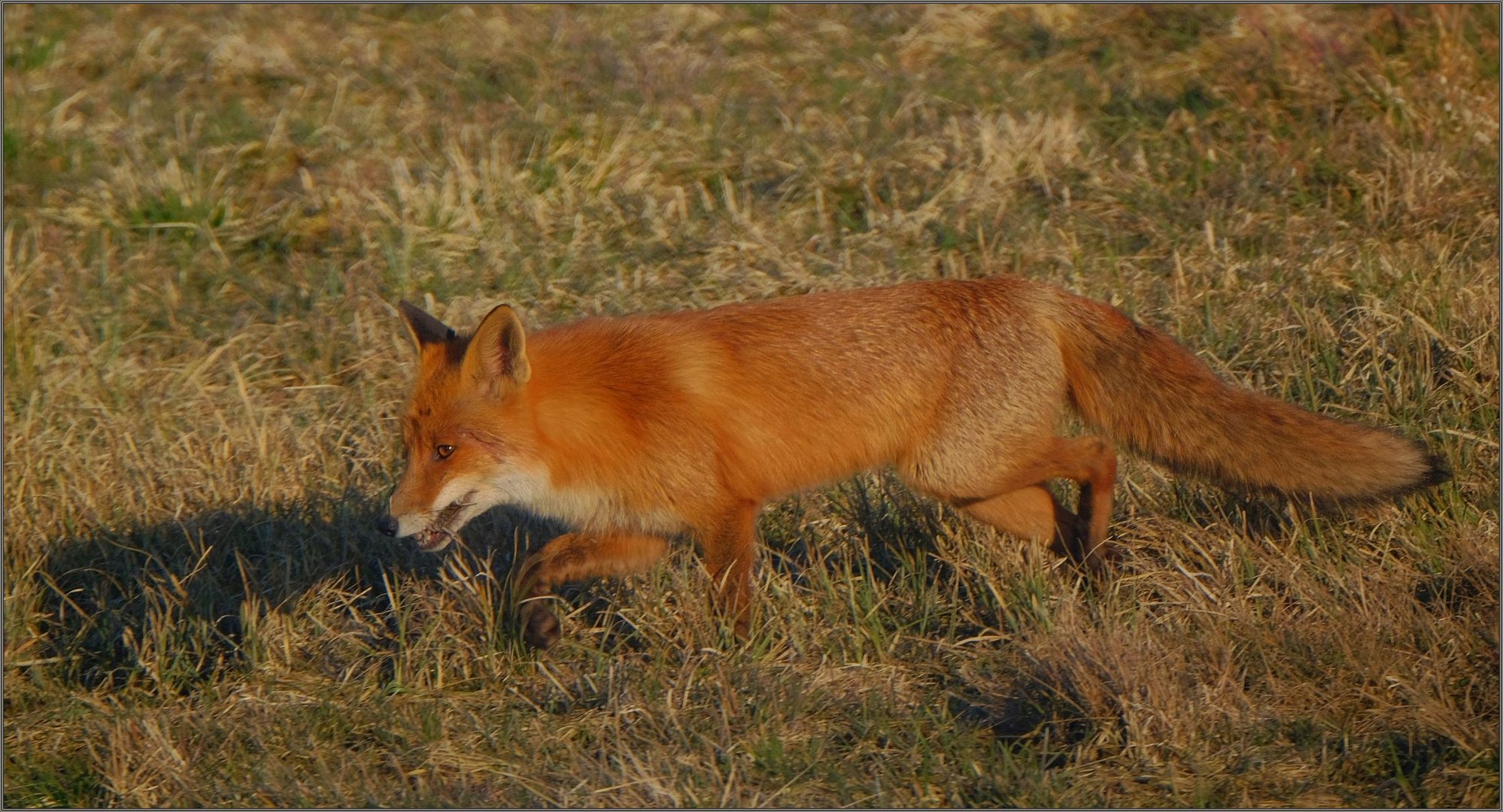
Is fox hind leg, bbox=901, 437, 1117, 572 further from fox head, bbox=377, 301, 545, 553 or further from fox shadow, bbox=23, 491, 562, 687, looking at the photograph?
fox shadow, bbox=23, 491, 562, 687

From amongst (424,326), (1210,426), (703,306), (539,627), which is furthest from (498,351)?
(703,306)

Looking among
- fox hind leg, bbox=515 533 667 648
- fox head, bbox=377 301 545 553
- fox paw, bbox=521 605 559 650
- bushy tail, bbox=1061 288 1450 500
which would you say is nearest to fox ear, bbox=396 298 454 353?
fox head, bbox=377 301 545 553

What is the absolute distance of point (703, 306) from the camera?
6.11 meters

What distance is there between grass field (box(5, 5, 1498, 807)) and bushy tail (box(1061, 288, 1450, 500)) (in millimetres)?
204

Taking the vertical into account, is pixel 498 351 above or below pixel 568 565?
above

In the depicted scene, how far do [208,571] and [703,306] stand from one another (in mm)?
2285

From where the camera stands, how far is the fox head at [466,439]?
3.95 meters

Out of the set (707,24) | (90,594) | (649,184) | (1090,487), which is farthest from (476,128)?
(1090,487)

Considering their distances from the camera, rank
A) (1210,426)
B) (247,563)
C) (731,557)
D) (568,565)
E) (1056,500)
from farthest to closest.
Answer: (247,563) → (1056,500) → (568,565) → (1210,426) → (731,557)

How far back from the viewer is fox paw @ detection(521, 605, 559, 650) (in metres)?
4.27

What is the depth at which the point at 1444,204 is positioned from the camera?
605 centimetres

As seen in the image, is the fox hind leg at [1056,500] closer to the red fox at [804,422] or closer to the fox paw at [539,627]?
the red fox at [804,422]

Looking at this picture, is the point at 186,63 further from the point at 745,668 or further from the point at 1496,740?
the point at 1496,740

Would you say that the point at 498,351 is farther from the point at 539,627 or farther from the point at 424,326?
the point at 539,627
